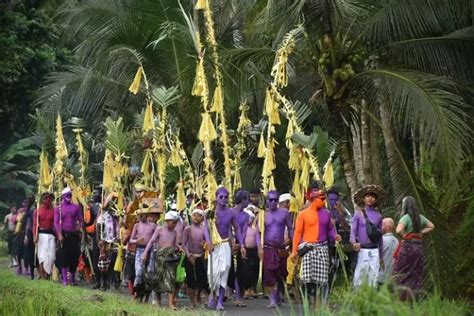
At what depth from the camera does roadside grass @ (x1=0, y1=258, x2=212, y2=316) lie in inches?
480

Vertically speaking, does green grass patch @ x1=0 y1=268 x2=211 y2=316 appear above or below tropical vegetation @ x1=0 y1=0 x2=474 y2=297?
below

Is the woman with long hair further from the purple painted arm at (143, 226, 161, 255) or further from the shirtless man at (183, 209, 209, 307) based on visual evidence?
the purple painted arm at (143, 226, 161, 255)

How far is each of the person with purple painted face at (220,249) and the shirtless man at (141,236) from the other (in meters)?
0.89

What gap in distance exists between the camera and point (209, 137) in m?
16.4

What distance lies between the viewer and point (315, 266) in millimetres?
14484

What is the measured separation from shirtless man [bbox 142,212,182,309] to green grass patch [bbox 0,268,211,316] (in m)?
1.60

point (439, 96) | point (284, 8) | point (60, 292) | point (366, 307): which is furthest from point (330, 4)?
point (366, 307)

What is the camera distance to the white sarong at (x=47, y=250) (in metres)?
20.7

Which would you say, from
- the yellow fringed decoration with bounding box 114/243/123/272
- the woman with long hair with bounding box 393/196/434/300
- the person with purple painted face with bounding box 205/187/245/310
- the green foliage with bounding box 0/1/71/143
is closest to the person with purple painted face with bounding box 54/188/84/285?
the yellow fringed decoration with bounding box 114/243/123/272

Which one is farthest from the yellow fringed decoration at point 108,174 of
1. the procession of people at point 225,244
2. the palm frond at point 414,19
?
the palm frond at point 414,19

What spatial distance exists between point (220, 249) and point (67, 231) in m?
4.77

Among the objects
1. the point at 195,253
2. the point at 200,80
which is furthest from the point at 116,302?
the point at 200,80

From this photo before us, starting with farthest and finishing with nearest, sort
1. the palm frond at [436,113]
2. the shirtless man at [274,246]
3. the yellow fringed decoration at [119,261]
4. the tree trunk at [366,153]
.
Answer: the tree trunk at [366,153] < the yellow fringed decoration at [119,261] < the shirtless man at [274,246] < the palm frond at [436,113]

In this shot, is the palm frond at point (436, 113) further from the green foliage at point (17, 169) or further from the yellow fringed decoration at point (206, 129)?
the green foliage at point (17, 169)
